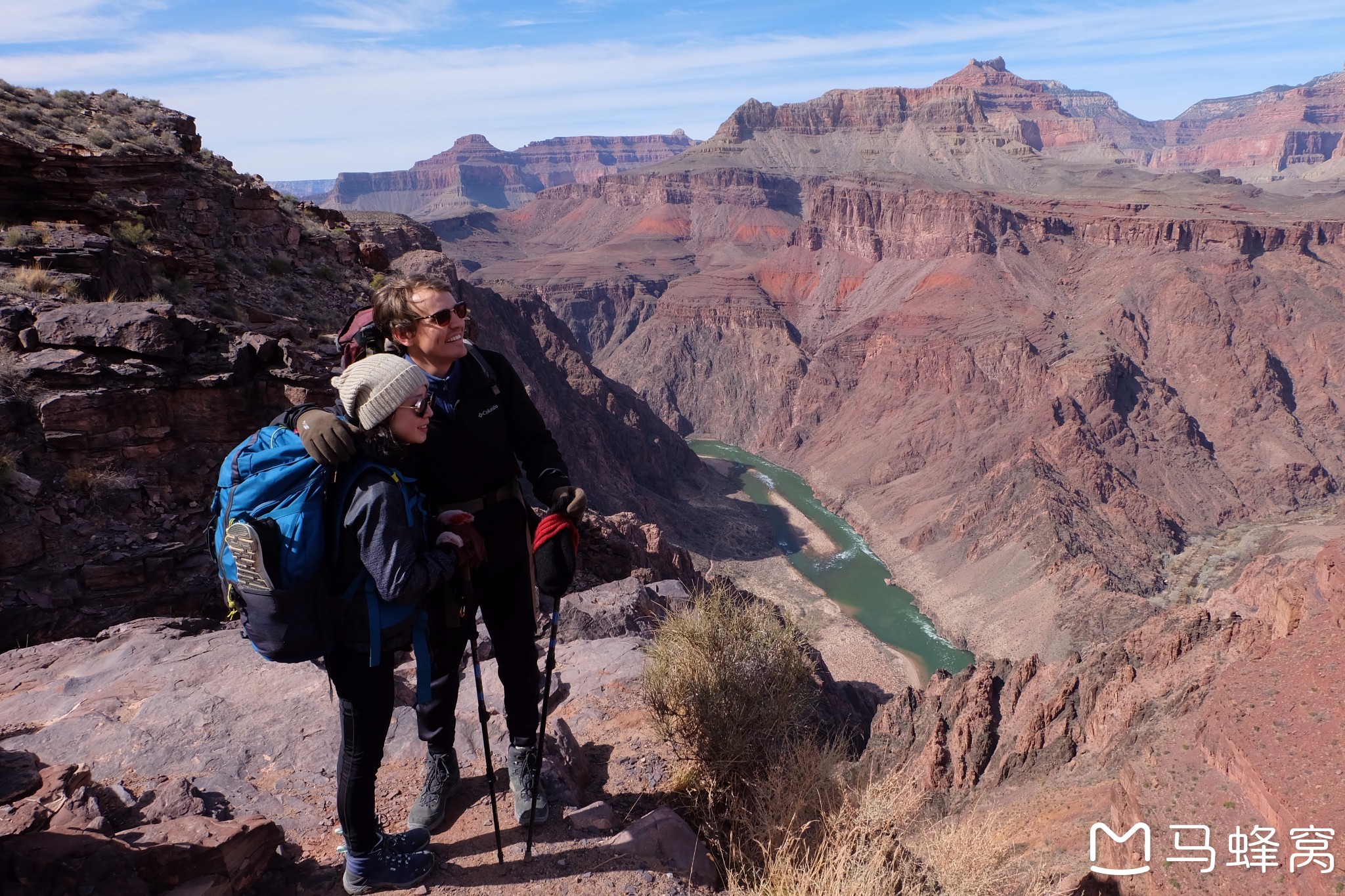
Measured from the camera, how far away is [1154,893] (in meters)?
10.5

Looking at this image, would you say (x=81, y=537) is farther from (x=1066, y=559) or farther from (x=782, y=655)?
(x=1066, y=559)

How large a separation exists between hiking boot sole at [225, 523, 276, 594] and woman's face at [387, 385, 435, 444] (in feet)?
2.22

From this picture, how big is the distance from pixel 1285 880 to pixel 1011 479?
156 feet

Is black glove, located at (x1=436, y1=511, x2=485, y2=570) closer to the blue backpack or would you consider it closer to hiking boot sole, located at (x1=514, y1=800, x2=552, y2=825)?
the blue backpack

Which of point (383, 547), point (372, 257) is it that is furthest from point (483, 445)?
point (372, 257)

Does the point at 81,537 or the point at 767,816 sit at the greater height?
the point at 81,537

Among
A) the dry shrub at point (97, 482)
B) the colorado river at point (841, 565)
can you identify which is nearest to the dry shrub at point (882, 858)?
the dry shrub at point (97, 482)

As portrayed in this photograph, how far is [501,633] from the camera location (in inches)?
171

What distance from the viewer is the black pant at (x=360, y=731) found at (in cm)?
353

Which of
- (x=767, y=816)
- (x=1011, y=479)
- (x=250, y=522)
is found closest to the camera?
(x=250, y=522)

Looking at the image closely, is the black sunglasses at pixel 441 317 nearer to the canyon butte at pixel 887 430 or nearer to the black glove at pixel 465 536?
the black glove at pixel 465 536

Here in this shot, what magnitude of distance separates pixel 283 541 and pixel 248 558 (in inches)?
5.5

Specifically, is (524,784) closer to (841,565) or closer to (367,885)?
(367,885)

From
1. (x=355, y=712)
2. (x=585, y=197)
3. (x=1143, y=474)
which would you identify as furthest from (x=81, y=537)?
(x=585, y=197)
